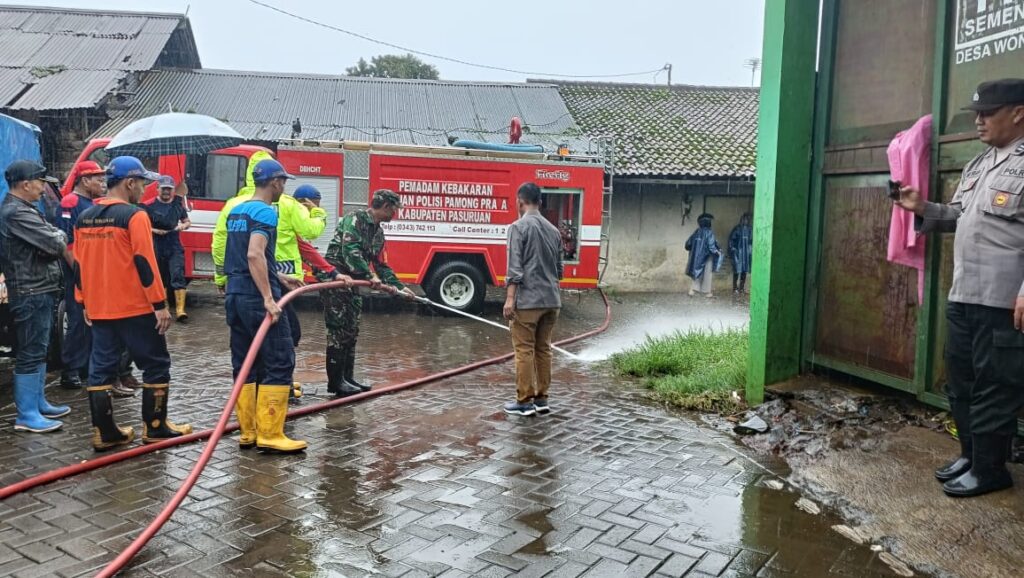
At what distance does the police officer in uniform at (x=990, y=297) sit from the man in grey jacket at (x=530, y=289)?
9.14 ft

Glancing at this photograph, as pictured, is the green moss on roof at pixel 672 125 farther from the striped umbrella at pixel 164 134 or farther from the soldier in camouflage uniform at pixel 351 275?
the soldier in camouflage uniform at pixel 351 275

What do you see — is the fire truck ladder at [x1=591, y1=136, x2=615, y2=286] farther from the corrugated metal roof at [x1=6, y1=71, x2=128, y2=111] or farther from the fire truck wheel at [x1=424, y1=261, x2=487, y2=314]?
the corrugated metal roof at [x1=6, y1=71, x2=128, y2=111]

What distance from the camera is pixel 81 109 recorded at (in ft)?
51.9

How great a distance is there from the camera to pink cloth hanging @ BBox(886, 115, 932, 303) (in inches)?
179

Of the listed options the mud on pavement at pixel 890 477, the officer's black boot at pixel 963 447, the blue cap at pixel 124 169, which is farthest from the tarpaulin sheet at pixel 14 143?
the officer's black boot at pixel 963 447

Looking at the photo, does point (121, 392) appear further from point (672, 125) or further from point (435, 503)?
point (672, 125)

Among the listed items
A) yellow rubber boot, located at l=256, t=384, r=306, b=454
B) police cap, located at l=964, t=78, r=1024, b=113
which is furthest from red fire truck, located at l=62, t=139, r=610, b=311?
police cap, located at l=964, t=78, r=1024, b=113

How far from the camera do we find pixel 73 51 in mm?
18156

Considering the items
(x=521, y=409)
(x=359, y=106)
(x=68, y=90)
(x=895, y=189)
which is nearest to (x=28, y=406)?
(x=521, y=409)

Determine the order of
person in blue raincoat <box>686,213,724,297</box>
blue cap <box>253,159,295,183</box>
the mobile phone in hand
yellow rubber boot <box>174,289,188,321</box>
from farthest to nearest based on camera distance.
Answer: person in blue raincoat <box>686,213,724,297</box>
yellow rubber boot <box>174,289,188,321</box>
blue cap <box>253,159,295,183</box>
the mobile phone in hand

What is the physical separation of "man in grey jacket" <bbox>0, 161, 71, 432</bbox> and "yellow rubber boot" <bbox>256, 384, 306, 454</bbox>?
5.16ft

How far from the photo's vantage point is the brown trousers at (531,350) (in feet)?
19.1

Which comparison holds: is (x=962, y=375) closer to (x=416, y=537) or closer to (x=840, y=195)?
(x=840, y=195)

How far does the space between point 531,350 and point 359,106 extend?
47.6ft
